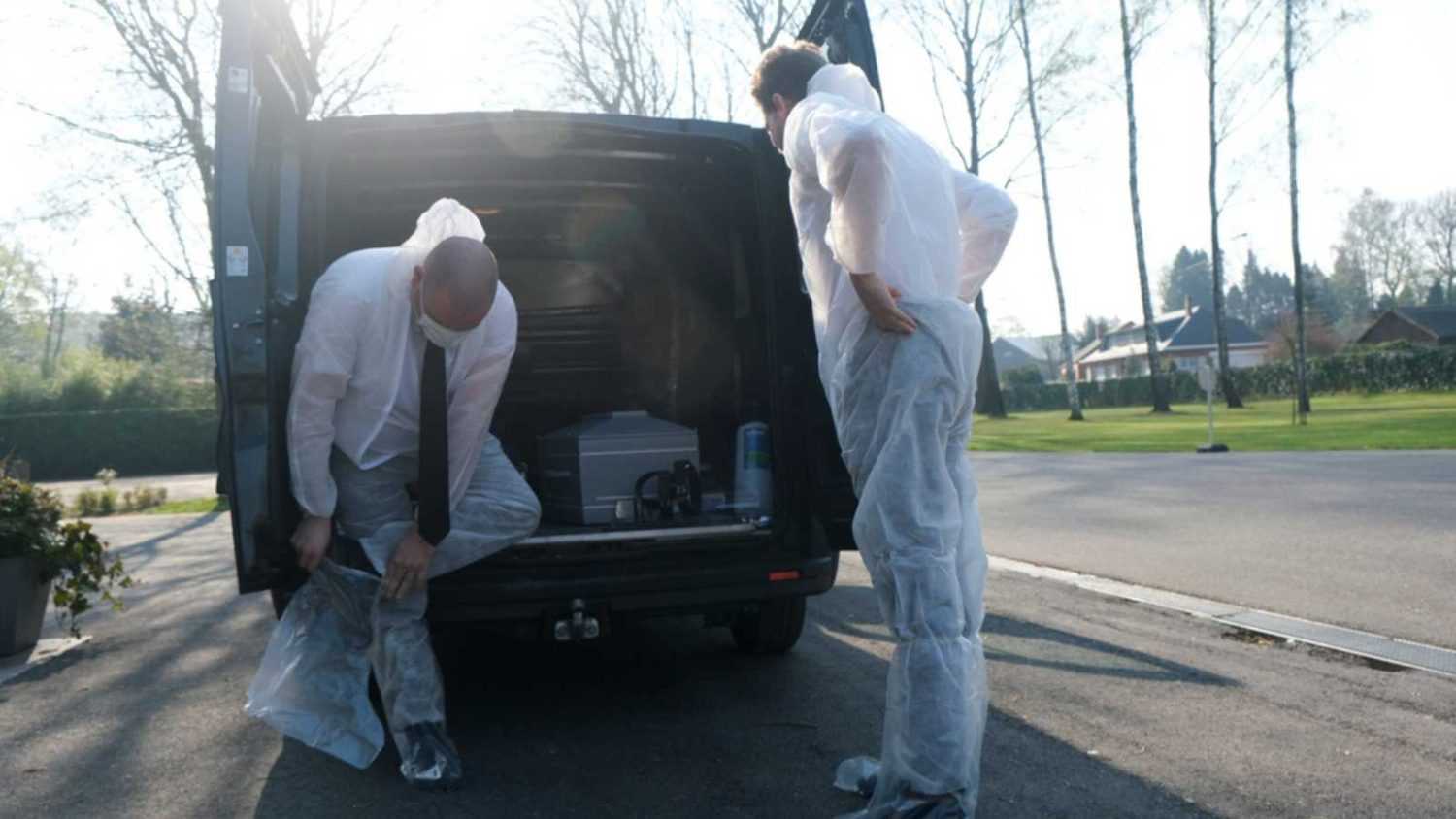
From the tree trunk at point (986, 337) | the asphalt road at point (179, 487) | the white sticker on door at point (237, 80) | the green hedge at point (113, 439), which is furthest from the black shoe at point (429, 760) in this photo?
the green hedge at point (113, 439)

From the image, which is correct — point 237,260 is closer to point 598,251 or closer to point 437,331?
point 437,331

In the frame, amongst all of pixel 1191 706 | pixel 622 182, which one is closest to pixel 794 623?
pixel 1191 706

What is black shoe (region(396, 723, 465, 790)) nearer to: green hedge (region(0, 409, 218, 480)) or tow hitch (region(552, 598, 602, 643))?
tow hitch (region(552, 598, 602, 643))

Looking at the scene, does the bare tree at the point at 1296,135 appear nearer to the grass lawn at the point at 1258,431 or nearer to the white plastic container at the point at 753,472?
the grass lawn at the point at 1258,431

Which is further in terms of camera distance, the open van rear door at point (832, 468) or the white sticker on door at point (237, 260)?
the open van rear door at point (832, 468)

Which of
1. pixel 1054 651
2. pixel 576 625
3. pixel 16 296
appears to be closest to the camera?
pixel 576 625

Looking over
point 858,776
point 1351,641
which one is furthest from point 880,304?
point 1351,641

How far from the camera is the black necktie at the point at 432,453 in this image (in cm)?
354

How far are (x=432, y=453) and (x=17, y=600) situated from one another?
3628mm

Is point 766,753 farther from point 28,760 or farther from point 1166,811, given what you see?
point 28,760

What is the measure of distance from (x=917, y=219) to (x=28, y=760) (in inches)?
137

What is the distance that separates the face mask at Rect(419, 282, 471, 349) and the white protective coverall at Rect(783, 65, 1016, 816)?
1.11 metres

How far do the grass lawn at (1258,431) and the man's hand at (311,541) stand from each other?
56.6 feet

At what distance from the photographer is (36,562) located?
5.88 m
